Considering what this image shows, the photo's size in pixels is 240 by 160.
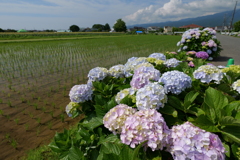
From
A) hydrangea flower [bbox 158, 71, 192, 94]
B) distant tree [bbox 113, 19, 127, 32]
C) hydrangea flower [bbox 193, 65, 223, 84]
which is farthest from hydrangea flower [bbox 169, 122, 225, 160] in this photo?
distant tree [bbox 113, 19, 127, 32]

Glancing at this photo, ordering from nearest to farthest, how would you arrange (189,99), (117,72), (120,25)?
1. (189,99)
2. (117,72)
3. (120,25)

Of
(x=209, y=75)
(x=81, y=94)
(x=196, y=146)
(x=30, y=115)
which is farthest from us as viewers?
(x=30, y=115)

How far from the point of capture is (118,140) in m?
1.00

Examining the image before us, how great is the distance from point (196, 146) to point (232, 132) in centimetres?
31

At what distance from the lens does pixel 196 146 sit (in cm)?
73

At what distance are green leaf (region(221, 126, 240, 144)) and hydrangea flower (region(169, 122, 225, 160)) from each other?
0.47 ft

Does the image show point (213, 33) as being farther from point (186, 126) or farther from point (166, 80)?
point (186, 126)

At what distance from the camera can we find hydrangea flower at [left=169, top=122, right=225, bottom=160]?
716 mm

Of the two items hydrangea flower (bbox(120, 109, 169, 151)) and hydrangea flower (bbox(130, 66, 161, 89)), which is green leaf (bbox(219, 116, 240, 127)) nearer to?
hydrangea flower (bbox(120, 109, 169, 151))

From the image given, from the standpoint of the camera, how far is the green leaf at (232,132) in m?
0.83

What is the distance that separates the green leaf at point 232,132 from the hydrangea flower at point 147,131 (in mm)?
354

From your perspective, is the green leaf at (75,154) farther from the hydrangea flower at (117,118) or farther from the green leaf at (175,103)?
the green leaf at (175,103)

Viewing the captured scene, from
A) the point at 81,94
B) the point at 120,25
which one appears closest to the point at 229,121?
the point at 81,94

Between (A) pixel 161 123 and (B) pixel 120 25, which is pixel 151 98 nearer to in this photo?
(A) pixel 161 123
